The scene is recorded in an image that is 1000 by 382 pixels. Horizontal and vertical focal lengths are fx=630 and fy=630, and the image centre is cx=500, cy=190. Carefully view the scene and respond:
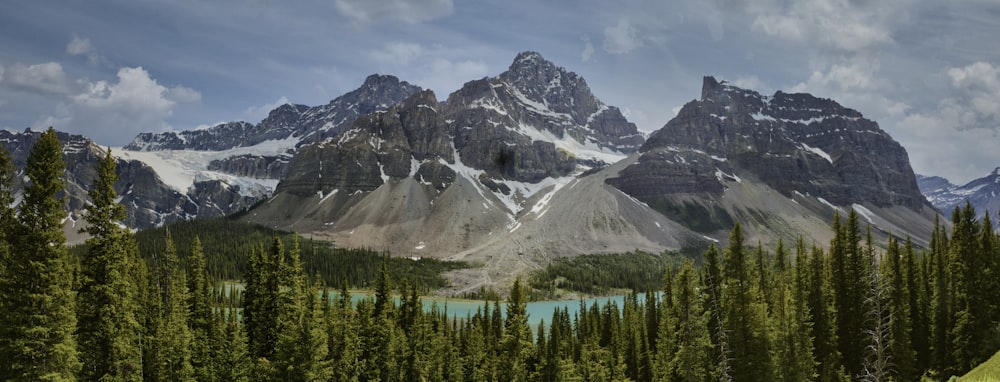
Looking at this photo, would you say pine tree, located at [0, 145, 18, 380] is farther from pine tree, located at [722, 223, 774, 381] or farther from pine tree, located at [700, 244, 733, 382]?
pine tree, located at [722, 223, 774, 381]

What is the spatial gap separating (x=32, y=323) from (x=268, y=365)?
20.0 metres

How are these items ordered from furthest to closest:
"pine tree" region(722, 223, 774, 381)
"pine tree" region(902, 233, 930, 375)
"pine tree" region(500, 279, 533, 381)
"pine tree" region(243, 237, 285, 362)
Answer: "pine tree" region(902, 233, 930, 375), "pine tree" region(500, 279, 533, 381), "pine tree" region(243, 237, 285, 362), "pine tree" region(722, 223, 774, 381)

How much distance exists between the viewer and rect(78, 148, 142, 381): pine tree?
32.9 meters

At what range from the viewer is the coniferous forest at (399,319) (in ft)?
98.6

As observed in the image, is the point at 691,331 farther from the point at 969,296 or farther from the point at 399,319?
the point at 399,319

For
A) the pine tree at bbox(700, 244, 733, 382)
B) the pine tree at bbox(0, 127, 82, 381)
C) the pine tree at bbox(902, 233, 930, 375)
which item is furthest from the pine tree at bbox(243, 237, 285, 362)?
the pine tree at bbox(902, 233, 930, 375)

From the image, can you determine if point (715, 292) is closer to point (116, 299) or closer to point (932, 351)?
point (932, 351)

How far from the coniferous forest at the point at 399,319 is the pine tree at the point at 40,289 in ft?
0.22

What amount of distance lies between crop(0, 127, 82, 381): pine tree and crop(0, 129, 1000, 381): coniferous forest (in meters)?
0.07

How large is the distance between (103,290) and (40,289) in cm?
344

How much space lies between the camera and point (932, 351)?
5844cm

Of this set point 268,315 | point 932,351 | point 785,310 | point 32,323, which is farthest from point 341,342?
point 932,351

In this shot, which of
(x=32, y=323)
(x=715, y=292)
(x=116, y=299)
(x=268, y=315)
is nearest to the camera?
(x=32, y=323)

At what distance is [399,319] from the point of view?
71500 millimetres
